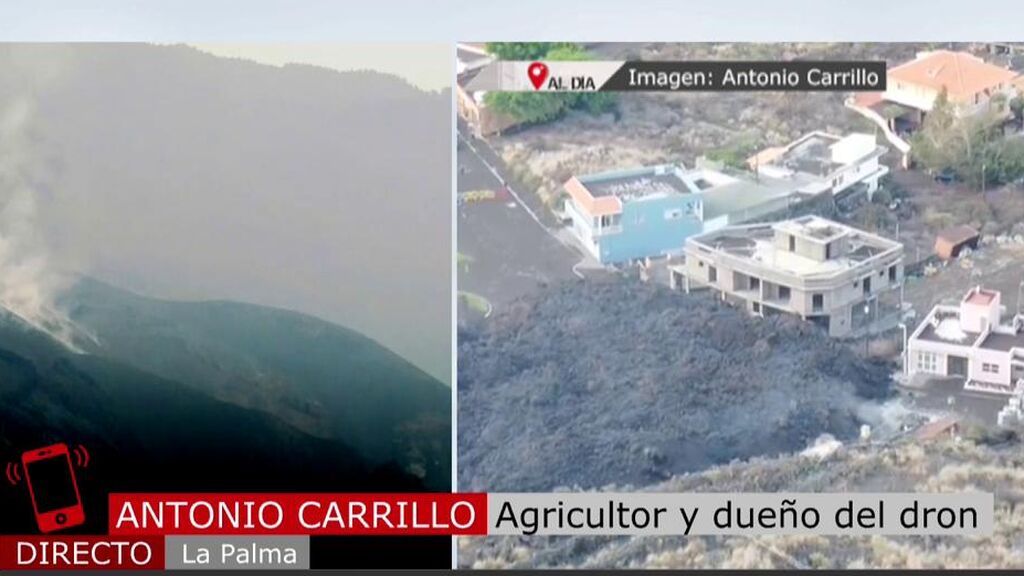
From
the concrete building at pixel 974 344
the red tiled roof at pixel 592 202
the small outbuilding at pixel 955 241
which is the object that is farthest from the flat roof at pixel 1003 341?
the red tiled roof at pixel 592 202

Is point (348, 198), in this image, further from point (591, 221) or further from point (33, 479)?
point (33, 479)

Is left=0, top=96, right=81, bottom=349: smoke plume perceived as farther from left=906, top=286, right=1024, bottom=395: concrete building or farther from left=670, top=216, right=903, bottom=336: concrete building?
left=906, top=286, right=1024, bottom=395: concrete building

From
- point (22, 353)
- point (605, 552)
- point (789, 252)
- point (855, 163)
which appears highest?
point (855, 163)

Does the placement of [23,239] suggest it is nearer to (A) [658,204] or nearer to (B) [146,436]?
(B) [146,436]

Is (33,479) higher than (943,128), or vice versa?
(943,128)

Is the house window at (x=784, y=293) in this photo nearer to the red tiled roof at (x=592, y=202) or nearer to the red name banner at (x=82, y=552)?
the red tiled roof at (x=592, y=202)

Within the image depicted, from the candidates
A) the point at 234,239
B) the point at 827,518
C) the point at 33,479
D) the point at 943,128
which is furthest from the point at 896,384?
the point at 33,479
